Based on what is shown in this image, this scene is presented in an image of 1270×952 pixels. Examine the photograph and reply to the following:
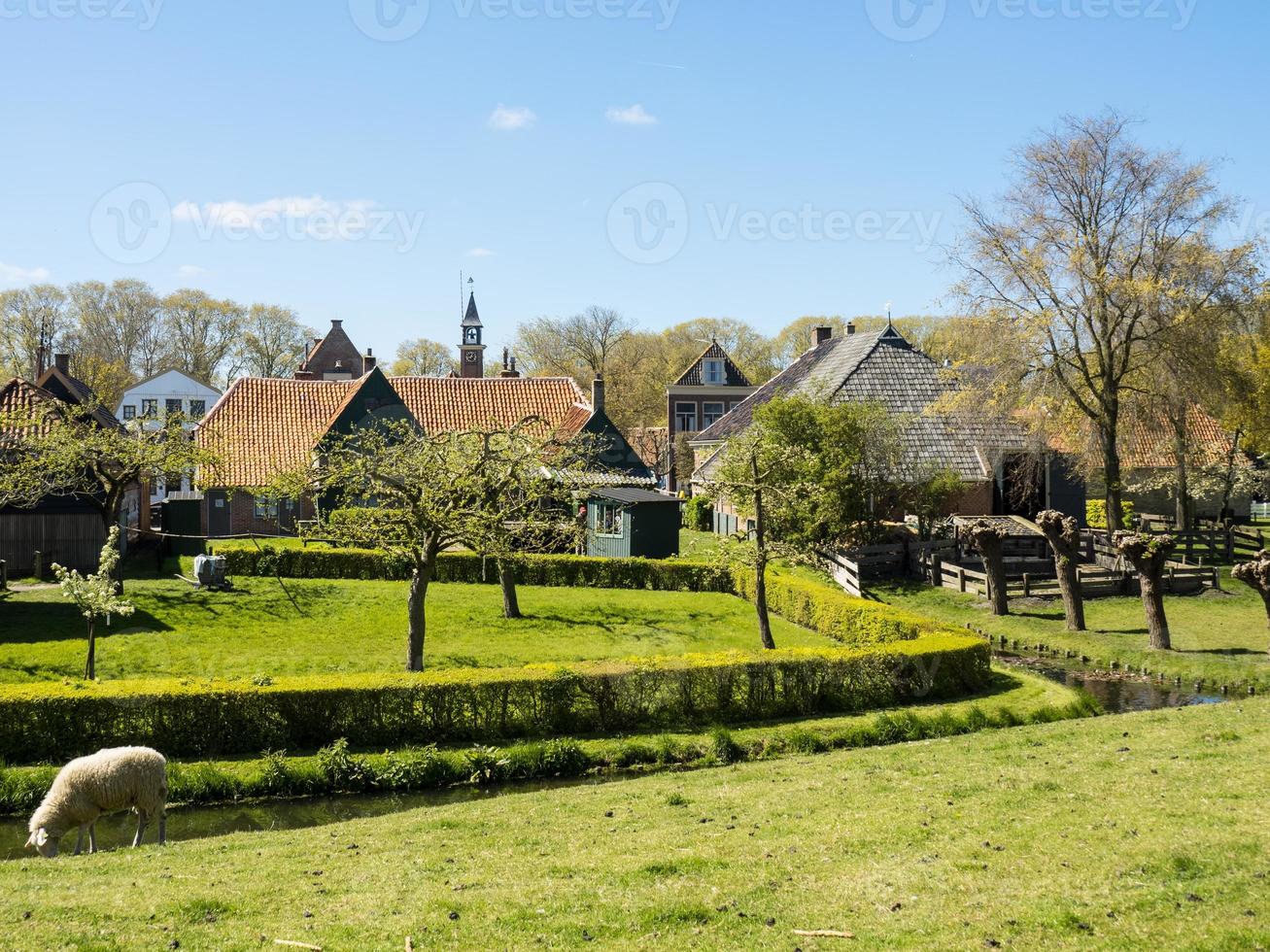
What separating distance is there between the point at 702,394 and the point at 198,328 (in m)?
43.8

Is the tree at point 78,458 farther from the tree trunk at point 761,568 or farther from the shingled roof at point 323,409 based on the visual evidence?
the tree trunk at point 761,568

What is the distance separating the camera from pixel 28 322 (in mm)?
69688

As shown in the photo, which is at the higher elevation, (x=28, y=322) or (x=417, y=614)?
(x=28, y=322)

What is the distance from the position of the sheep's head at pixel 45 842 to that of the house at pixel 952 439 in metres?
27.3

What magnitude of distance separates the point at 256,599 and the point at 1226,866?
2346 centimetres

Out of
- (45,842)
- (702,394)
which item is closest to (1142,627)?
(45,842)

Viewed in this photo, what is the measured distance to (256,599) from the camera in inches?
1045

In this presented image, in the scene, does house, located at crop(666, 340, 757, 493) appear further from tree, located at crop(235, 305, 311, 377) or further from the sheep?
the sheep

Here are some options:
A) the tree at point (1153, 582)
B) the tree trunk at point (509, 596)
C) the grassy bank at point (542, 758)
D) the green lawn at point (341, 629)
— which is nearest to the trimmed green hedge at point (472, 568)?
the green lawn at point (341, 629)

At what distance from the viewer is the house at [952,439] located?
1447 inches

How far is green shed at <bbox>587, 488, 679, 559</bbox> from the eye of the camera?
110 ft

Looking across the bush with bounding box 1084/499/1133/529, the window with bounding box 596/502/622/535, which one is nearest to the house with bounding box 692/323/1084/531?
the bush with bounding box 1084/499/1133/529

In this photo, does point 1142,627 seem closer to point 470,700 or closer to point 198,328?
point 470,700

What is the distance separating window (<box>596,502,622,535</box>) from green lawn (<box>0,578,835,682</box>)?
5075mm
